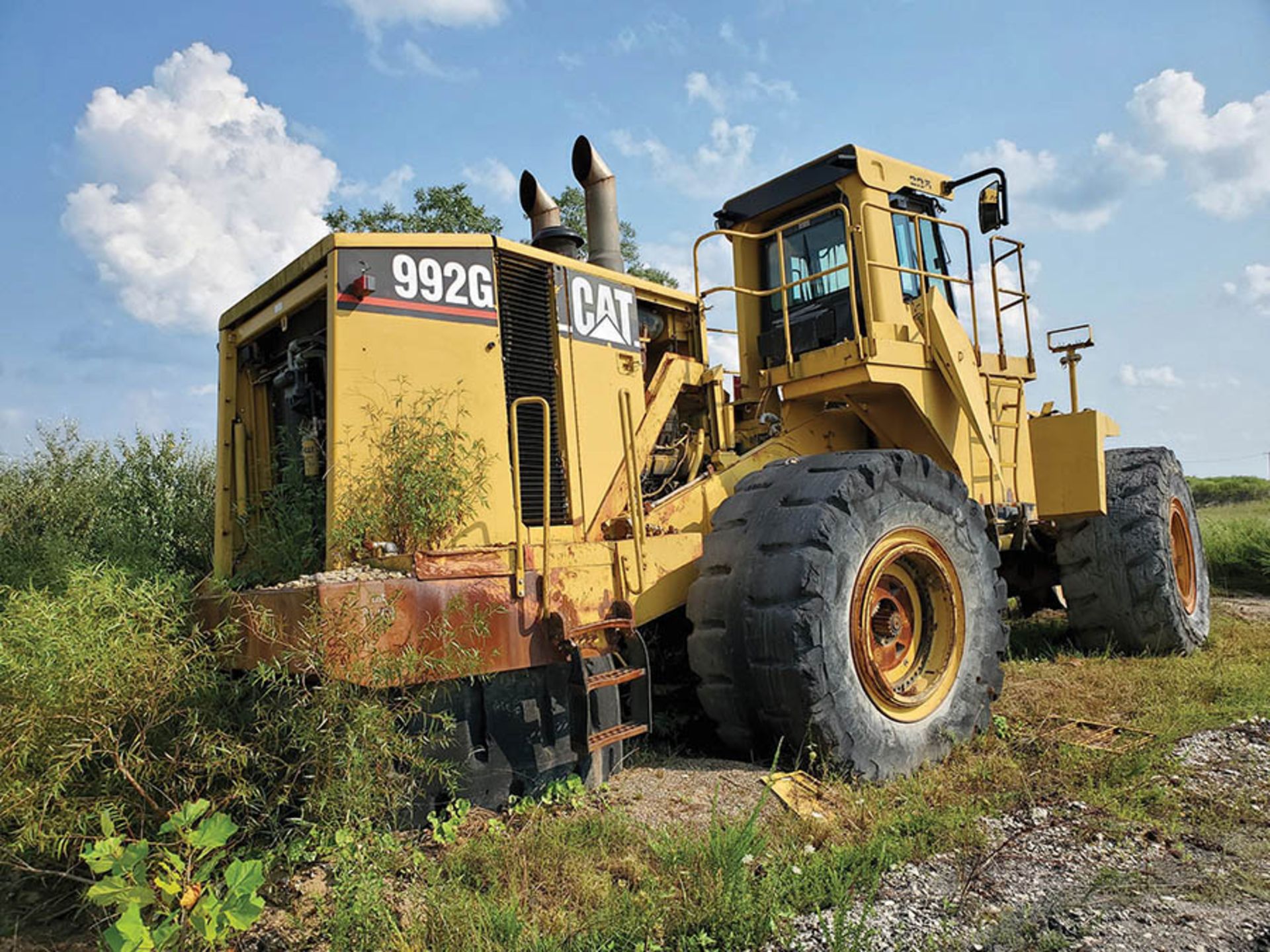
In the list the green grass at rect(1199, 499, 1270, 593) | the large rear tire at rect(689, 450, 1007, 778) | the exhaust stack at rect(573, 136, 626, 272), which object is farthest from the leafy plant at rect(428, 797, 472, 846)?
the green grass at rect(1199, 499, 1270, 593)

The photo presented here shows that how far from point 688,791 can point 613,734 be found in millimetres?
426

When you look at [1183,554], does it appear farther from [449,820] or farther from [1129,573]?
[449,820]

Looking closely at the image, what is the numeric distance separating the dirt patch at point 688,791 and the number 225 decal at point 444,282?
7.85 ft

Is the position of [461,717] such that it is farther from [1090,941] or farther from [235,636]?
[1090,941]

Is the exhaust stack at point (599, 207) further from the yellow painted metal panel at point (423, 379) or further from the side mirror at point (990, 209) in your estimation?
the side mirror at point (990, 209)

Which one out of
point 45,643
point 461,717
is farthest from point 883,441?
point 45,643

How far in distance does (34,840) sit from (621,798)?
2.14 m

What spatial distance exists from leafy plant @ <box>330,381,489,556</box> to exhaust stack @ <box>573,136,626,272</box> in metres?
1.84

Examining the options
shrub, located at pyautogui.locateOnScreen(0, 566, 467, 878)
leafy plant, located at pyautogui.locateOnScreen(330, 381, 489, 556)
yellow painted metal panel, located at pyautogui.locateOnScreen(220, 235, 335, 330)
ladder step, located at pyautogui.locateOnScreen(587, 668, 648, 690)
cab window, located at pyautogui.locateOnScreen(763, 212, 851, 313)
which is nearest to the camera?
shrub, located at pyautogui.locateOnScreen(0, 566, 467, 878)

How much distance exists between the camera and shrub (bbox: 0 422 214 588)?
279 inches

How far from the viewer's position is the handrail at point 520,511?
3.86 meters

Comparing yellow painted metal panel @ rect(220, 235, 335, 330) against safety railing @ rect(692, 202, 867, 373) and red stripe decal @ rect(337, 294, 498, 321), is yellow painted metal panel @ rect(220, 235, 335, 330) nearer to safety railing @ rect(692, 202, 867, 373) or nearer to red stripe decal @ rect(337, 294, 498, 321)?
red stripe decal @ rect(337, 294, 498, 321)

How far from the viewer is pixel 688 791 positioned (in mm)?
3896

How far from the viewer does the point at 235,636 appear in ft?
11.8
